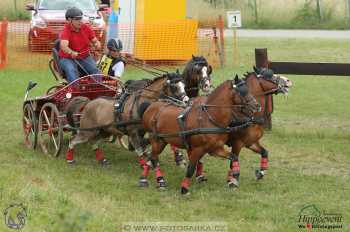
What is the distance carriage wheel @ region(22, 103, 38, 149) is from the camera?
1322cm

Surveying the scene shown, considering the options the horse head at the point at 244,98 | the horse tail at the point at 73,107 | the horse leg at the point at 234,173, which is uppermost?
the horse head at the point at 244,98

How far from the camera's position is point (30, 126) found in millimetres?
13445

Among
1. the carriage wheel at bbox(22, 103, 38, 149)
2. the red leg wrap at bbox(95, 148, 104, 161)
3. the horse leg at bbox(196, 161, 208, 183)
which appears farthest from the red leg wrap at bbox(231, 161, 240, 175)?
the carriage wheel at bbox(22, 103, 38, 149)

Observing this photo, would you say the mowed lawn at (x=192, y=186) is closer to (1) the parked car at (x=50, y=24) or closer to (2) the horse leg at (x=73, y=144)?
(2) the horse leg at (x=73, y=144)

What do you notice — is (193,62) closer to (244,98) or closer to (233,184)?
(244,98)

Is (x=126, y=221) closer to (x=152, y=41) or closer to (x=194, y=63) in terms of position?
(x=194, y=63)

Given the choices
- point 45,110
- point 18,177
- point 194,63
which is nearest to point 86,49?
point 45,110

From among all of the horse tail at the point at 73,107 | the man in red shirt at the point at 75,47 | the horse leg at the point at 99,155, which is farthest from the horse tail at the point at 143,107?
the man in red shirt at the point at 75,47

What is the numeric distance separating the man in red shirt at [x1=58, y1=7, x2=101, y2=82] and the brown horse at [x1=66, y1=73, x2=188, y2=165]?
0.90 meters

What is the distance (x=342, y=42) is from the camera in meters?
30.7

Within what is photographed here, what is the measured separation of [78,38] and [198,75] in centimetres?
243

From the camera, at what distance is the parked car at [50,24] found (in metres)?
23.4

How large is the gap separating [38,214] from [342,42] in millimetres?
24176

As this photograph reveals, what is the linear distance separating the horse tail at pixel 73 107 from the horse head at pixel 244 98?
10.2ft
